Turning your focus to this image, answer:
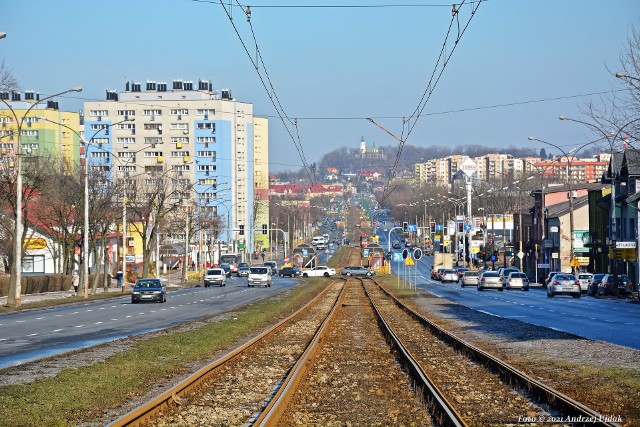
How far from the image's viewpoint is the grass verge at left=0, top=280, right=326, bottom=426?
1335 centimetres

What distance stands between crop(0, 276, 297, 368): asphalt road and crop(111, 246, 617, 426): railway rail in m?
5.21

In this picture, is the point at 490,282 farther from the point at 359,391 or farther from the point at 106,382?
the point at 359,391

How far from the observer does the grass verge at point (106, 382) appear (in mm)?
13352

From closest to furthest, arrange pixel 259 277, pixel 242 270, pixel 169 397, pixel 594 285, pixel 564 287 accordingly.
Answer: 1. pixel 169 397
2. pixel 564 287
3. pixel 594 285
4. pixel 259 277
5. pixel 242 270

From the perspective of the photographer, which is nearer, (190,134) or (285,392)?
(285,392)

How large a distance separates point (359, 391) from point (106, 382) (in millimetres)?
4503

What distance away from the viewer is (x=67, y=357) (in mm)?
21688

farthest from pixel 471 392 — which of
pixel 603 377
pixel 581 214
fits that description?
pixel 581 214

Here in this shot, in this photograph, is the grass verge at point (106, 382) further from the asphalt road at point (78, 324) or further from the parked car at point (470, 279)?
the parked car at point (470, 279)

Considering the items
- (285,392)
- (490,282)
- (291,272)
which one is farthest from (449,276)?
(285,392)

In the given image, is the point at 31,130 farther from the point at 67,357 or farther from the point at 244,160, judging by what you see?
the point at 67,357

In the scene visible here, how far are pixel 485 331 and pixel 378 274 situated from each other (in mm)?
80235

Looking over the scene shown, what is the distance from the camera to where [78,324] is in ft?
116

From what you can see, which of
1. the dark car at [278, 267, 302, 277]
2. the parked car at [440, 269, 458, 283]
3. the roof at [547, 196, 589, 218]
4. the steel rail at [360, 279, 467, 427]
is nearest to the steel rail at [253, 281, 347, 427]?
the steel rail at [360, 279, 467, 427]
